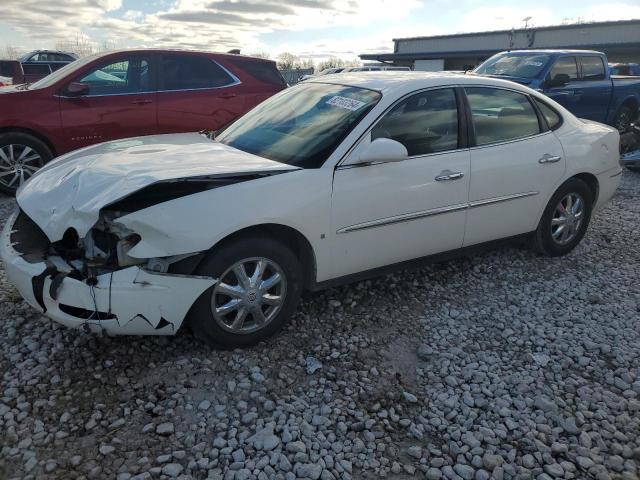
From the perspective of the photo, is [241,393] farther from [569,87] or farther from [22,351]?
[569,87]

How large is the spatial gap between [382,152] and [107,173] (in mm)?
1686

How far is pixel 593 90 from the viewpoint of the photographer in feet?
31.5

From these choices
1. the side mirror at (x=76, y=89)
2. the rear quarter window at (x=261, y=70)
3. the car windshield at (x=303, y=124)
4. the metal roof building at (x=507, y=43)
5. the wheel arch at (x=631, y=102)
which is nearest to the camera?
the car windshield at (x=303, y=124)

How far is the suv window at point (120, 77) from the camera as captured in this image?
6277 mm

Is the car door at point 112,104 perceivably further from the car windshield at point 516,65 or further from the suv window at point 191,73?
the car windshield at point 516,65

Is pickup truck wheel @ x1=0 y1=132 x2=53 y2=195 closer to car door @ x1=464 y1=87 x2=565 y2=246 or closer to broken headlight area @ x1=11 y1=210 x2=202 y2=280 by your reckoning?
broken headlight area @ x1=11 y1=210 x2=202 y2=280

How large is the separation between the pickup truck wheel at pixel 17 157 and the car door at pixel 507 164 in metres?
4.85

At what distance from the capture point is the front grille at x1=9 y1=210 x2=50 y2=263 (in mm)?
3010

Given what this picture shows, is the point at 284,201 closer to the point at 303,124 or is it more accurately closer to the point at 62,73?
the point at 303,124

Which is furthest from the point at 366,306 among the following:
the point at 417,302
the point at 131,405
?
the point at 131,405

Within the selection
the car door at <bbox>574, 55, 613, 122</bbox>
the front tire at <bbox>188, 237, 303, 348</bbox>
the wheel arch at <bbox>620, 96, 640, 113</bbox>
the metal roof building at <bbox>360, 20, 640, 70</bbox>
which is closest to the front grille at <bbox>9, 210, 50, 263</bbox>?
the front tire at <bbox>188, 237, 303, 348</bbox>

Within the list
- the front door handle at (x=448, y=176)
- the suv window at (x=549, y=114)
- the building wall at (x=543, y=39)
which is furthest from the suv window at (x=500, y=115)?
the building wall at (x=543, y=39)

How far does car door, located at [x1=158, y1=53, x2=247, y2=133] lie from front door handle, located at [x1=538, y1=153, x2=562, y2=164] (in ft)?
12.3

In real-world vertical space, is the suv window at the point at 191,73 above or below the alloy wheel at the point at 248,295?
above
